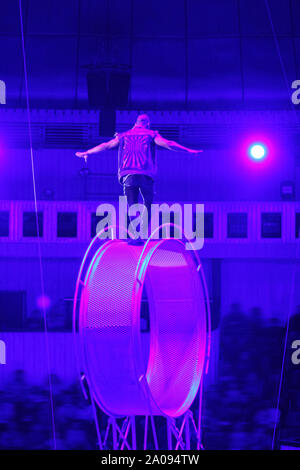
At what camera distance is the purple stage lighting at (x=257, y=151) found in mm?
15688

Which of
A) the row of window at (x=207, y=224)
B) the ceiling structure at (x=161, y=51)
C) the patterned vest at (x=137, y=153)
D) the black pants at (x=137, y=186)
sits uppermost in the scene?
the ceiling structure at (x=161, y=51)

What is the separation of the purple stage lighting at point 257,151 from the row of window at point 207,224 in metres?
1.83

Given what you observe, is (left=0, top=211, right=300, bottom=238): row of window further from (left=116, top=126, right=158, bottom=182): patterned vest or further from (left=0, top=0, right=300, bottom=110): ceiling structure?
(left=116, top=126, right=158, bottom=182): patterned vest

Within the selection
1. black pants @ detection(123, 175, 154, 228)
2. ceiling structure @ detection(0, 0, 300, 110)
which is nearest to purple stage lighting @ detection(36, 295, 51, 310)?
ceiling structure @ detection(0, 0, 300, 110)

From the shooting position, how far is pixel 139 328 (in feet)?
29.2

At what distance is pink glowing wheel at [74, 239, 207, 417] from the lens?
920 cm

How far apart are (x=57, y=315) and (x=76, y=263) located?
2.00 metres

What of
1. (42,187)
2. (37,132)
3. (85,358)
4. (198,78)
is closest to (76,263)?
(42,187)

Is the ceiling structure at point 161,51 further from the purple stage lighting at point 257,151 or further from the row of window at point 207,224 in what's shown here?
the row of window at point 207,224

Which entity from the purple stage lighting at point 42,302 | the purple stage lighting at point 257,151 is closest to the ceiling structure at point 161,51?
the purple stage lighting at point 257,151

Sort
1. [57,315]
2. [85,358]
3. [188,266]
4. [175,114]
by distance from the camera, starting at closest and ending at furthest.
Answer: [85,358], [188,266], [57,315], [175,114]
